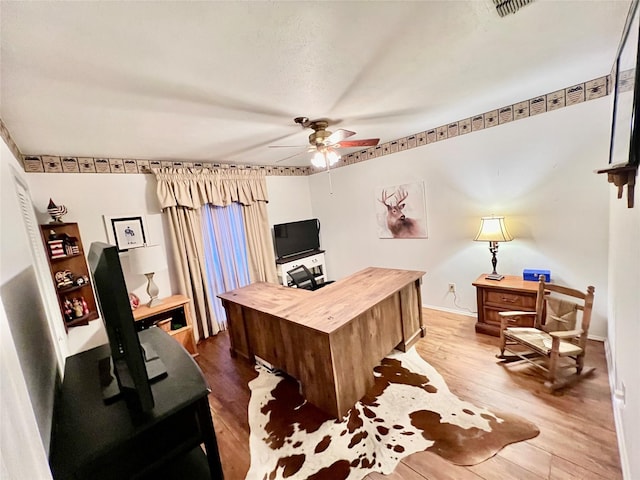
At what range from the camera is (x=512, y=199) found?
2.81 m

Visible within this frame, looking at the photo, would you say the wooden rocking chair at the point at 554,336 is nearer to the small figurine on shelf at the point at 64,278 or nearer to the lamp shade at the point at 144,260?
the lamp shade at the point at 144,260

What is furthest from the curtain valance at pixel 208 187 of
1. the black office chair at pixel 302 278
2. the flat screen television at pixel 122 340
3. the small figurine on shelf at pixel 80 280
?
the flat screen television at pixel 122 340

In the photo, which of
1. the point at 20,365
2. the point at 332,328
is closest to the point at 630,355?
the point at 332,328

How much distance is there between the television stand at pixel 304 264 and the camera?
4328 millimetres

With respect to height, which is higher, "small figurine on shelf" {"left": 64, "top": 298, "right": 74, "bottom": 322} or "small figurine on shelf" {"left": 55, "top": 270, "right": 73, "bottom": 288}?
"small figurine on shelf" {"left": 55, "top": 270, "right": 73, "bottom": 288}

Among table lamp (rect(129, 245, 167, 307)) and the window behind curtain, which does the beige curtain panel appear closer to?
the window behind curtain

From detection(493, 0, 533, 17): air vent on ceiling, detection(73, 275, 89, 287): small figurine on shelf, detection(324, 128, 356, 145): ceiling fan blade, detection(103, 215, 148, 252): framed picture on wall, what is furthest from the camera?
detection(103, 215, 148, 252): framed picture on wall

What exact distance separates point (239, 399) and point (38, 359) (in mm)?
1566

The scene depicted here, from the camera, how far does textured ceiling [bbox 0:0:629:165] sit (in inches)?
43.2

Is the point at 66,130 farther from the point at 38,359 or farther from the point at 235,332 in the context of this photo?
the point at 235,332

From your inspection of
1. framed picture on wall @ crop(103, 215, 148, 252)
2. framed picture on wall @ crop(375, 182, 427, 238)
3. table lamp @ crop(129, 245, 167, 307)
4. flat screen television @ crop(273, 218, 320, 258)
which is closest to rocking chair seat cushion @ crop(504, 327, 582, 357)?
framed picture on wall @ crop(375, 182, 427, 238)

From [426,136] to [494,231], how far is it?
1.46m

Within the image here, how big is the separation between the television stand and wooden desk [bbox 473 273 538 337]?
2.63m

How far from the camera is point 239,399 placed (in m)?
2.23
